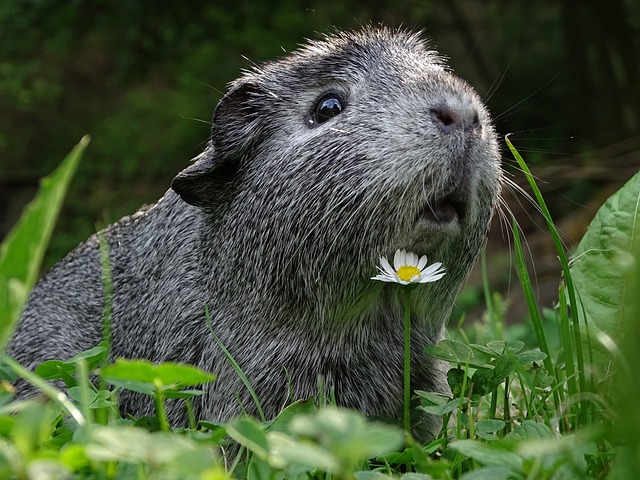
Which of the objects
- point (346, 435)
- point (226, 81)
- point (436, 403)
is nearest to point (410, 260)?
point (436, 403)

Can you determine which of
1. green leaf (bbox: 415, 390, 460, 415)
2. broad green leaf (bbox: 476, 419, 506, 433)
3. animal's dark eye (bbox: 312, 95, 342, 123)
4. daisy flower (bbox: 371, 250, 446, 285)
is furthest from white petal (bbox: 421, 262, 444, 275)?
animal's dark eye (bbox: 312, 95, 342, 123)

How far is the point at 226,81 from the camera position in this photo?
11.0 metres

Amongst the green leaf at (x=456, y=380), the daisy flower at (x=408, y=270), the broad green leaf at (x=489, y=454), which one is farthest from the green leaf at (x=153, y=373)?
the green leaf at (x=456, y=380)

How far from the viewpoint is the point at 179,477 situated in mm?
1728

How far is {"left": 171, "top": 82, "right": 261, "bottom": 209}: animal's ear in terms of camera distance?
138 inches

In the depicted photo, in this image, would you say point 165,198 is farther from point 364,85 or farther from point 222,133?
point 364,85

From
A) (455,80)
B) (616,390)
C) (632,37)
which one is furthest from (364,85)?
(632,37)

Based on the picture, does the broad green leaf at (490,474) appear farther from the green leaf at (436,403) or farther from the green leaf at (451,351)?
the green leaf at (451,351)

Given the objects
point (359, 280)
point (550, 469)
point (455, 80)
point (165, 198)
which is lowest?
point (550, 469)

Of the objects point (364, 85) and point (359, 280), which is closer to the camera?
point (359, 280)

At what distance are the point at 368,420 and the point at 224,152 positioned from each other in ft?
4.16

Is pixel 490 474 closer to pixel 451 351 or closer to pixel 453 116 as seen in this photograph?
pixel 451 351

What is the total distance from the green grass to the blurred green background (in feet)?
12.4

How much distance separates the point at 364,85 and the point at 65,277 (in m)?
2.04
